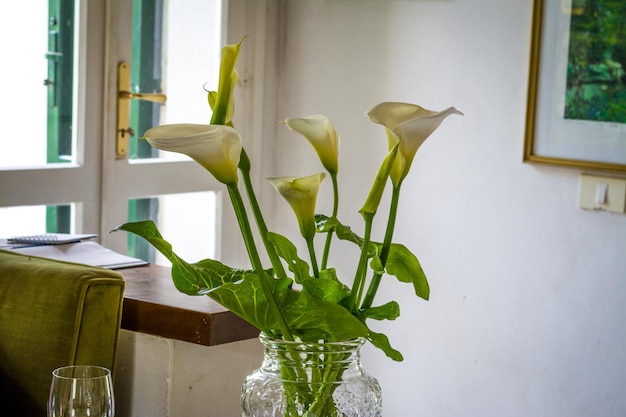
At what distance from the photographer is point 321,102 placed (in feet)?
9.80

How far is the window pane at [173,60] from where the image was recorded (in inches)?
107

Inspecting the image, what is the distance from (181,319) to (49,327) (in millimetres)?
207

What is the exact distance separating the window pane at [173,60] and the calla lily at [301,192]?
1.94 metres

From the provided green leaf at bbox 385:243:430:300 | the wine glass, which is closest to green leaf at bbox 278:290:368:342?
green leaf at bbox 385:243:430:300

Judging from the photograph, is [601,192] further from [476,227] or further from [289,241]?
[289,241]

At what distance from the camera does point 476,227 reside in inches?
104

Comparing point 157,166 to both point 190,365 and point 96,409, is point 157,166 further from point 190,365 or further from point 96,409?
point 96,409

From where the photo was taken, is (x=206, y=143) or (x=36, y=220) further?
(x=36, y=220)

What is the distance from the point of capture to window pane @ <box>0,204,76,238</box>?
238cm

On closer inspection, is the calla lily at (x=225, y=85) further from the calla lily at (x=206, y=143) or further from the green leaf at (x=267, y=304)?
the green leaf at (x=267, y=304)

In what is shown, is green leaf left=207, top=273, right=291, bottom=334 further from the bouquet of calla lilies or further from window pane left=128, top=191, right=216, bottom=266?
window pane left=128, top=191, right=216, bottom=266

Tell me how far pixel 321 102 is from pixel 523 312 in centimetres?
97

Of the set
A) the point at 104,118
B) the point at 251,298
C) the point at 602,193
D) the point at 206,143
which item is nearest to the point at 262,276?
the point at 251,298

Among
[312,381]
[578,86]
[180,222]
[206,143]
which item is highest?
[578,86]
